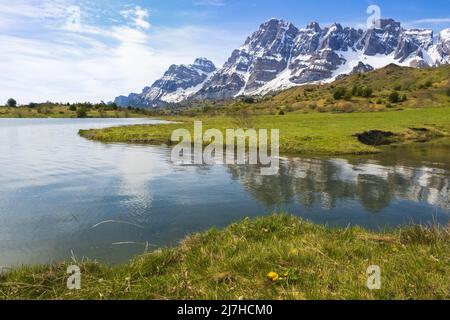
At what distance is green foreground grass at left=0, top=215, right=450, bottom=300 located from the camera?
9047mm

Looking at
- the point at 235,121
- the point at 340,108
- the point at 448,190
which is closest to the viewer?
the point at 448,190

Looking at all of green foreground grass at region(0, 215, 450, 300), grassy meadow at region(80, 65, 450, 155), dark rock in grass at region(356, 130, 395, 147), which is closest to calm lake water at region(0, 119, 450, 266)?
green foreground grass at region(0, 215, 450, 300)

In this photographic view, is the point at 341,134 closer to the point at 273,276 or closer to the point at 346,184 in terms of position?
the point at 346,184

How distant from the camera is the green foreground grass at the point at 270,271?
905cm

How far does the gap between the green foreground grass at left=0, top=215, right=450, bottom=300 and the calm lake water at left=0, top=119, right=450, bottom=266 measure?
438 centimetres

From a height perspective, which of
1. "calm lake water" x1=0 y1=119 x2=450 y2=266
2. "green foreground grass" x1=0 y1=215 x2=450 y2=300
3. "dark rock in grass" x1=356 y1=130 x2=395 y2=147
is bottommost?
"calm lake water" x1=0 y1=119 x2=450 y2=266

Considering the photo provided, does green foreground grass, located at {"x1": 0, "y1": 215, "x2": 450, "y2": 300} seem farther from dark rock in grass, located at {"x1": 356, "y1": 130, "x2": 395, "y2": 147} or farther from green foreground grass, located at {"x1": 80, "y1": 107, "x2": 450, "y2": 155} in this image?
dark rock in grass, located at {"x1": 356, "y1": 130, "x2": 395, "y2": 147}

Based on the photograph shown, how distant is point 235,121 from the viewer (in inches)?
3553

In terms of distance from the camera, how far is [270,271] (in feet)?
33.5

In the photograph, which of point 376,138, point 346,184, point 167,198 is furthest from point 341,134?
point 167,198
